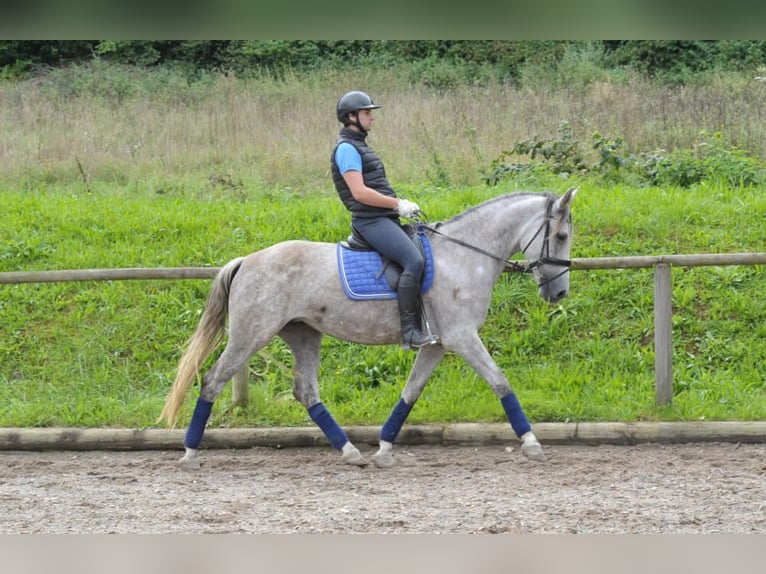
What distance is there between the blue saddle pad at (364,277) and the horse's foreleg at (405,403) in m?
0.51

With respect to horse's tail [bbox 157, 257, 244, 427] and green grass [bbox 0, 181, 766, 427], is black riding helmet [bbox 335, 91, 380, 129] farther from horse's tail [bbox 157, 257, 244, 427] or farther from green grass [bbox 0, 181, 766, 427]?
green grass [bbox 0, 181, 766, 427]

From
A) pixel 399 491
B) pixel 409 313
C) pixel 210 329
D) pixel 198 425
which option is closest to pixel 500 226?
pixel 409 313

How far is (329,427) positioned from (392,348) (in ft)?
5.02

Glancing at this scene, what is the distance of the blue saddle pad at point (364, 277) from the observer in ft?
20.5

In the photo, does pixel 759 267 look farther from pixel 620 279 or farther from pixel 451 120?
pixel 451 120

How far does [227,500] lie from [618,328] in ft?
12.9

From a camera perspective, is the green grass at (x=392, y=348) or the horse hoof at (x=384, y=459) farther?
the green grass at (x=392, y=348)

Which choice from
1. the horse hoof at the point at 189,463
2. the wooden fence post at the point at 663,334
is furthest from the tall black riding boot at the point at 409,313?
the wooden fence post at the point at 663,334

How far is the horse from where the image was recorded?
6316mm

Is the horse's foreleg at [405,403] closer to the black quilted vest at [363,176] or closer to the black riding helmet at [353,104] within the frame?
A: the black quilted vest at [363,176]

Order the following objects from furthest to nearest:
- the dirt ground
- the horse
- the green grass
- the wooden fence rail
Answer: the green grass, the wooden fence rail, the horse, the dirt ground

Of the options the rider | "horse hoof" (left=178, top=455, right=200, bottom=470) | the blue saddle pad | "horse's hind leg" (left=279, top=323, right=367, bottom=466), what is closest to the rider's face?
the rider


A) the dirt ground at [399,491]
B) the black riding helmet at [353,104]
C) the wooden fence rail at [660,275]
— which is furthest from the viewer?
the wooden fence rail at [660,275]

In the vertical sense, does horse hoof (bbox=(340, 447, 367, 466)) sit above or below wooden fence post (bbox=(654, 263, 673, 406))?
below
